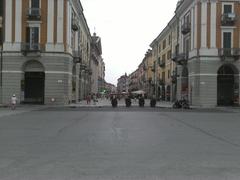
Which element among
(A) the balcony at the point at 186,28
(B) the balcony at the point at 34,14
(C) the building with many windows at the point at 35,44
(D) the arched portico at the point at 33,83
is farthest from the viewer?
(A) the balcony at the point at 186,28

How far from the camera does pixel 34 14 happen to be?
5097 cm

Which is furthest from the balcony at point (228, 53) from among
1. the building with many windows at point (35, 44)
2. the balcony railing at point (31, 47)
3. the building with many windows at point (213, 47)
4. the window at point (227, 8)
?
the balcony railing at point (31, 47)

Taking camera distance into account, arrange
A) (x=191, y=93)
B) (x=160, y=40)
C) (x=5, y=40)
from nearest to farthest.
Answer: (x=5, y=40) → (x=191, y=93) → (x=160, y=40)

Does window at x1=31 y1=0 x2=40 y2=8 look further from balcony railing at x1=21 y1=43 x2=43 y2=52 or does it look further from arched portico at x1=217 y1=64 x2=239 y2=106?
arched portico at x1=217 y1=64 x2=239 y2=106

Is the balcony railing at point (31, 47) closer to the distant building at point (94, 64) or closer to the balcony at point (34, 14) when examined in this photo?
the balcony at point (34, 14)

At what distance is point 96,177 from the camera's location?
870 cm

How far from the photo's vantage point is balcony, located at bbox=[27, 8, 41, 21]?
167 ft

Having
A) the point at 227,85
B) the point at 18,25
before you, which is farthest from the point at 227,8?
the point at 18,25

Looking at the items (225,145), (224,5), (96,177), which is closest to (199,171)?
(96,177)

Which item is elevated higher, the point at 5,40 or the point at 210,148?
the point at 5,40

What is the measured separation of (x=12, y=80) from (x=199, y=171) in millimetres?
44071

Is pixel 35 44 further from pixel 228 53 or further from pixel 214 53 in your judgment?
pixel 228 53

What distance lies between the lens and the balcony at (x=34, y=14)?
50.9 m

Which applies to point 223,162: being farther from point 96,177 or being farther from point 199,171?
point 96,177
